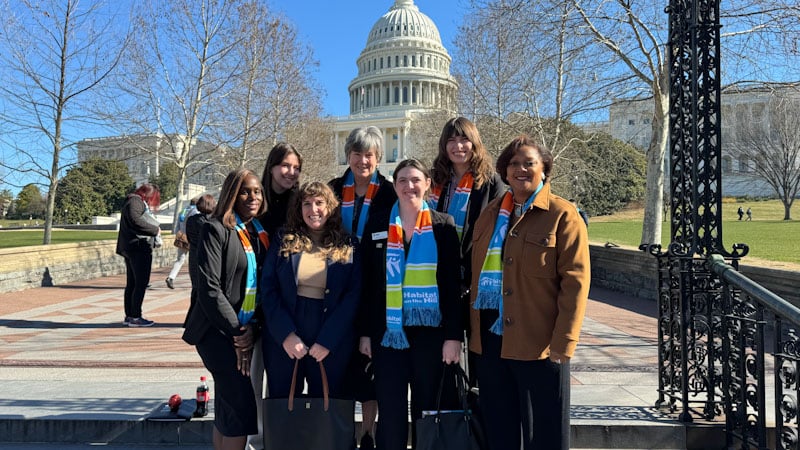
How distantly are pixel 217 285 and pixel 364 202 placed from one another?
113 cm

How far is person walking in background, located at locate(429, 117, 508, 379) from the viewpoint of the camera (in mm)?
3621

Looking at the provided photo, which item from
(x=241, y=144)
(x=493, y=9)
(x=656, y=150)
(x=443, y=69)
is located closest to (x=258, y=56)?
(x=241, y=144)

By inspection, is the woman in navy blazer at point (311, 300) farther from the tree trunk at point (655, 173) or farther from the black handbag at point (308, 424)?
the tree trunk at point (655, 173)

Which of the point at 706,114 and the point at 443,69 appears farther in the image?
the point at 443,69

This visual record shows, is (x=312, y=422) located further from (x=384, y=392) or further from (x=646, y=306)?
(x=646, y=306)

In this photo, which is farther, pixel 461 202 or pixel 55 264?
pixel 55 264

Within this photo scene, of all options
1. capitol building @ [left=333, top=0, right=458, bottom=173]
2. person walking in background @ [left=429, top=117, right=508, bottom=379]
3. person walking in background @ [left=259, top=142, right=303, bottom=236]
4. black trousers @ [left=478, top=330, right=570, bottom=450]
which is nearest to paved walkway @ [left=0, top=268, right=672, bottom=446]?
black trousers @ [left=478, top=330, right=570, bottom=450]

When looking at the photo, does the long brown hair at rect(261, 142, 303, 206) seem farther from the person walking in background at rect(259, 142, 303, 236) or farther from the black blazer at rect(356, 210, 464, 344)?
the black blazer at rect(356, 210, 464, 344)

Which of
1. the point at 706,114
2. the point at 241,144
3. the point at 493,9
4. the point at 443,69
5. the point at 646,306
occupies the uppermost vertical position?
the point at 443,69

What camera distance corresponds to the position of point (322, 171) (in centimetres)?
4038

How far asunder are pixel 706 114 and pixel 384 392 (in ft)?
10.8

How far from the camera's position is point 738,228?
2938 cm

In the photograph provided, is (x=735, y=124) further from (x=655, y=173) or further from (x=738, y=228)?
(x=655, y=173)

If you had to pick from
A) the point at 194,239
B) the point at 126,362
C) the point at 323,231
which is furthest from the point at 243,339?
the point at 126,362
